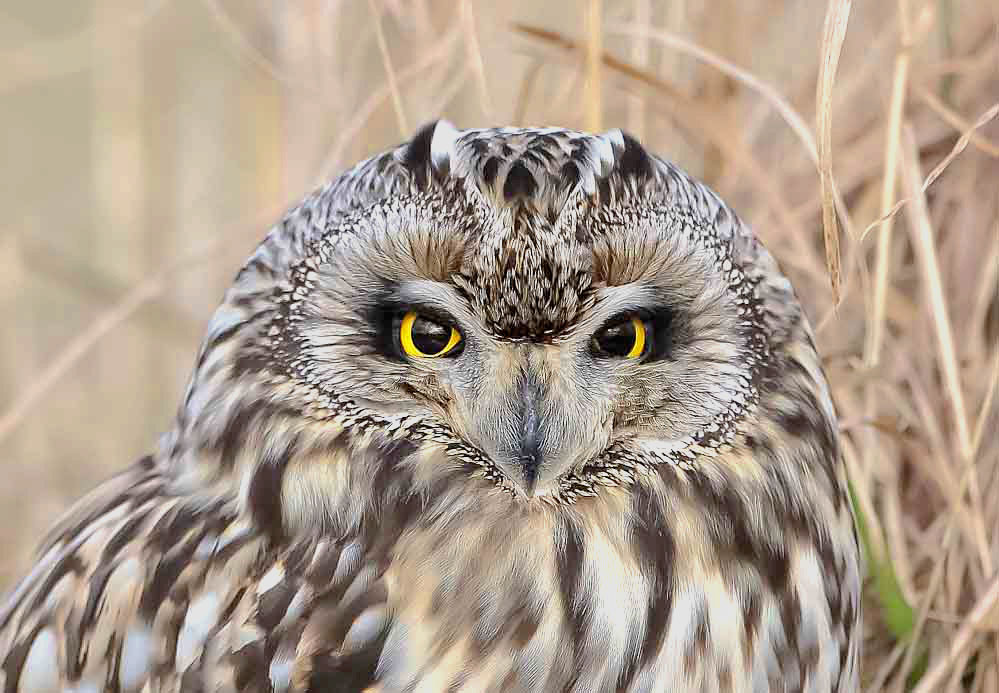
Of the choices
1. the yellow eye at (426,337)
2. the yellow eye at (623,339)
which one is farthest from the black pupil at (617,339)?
the yellow eye at (426,337)

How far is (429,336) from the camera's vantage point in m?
1.15

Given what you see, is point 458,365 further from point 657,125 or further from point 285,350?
point 657,125

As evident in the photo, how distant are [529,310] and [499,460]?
0.15 metres

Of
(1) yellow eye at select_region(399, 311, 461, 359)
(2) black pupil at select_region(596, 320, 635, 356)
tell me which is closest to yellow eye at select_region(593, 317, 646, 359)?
(2) black pupil at select_region(596, 320, 635, 356)

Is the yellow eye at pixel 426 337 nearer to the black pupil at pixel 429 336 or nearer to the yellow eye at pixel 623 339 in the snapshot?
the black pupil at pixel 429 336

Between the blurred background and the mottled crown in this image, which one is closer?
the mottled crown

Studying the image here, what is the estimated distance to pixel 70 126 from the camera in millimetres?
6133

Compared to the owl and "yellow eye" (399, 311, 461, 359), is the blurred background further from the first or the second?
"yellow eye" (399, 311, 461, 359)

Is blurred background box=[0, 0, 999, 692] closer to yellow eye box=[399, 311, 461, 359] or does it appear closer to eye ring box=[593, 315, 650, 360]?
eye ring box=[593, 315, 650, 360]

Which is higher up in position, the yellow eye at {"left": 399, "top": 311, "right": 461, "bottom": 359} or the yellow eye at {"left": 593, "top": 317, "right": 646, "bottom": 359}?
the yellow eye at {"left": 593, "top": 317, "right": 646, "bottom": 359}

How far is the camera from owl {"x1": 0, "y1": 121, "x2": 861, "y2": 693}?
1122mm

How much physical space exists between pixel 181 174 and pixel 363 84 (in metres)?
1.51

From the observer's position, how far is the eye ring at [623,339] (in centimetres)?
114

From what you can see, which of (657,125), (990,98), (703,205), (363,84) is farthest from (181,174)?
(703,205)
